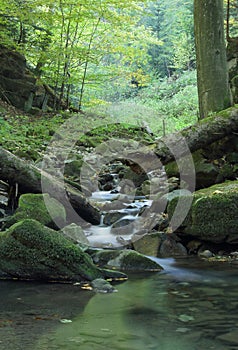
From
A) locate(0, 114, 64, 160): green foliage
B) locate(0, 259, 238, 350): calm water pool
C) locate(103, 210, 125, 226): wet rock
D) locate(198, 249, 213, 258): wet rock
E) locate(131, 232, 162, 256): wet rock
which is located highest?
locate(0, 114, 64, 160): green foliage

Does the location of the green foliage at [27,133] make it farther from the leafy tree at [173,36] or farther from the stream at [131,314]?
the leafy tree at [173,36]

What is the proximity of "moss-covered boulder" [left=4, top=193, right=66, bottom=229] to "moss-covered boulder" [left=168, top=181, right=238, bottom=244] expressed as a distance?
189cm

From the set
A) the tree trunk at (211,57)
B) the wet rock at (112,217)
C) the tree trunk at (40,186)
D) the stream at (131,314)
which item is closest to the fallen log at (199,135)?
the tree trunk at (211,57)

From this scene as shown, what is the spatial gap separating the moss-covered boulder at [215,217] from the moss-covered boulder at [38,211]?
1890 mm

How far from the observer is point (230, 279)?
4277mm

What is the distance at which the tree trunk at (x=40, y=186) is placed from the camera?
7.01m

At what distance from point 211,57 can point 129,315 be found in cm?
666

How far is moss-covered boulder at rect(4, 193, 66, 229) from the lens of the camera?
602 centimetres

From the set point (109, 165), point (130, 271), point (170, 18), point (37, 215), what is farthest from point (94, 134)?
point (170, 18)

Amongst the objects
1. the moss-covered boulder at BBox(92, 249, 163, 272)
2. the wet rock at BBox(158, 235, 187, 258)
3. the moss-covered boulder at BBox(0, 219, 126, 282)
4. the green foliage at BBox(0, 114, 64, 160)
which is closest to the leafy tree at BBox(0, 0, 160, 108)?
the green foliage at BBox(0, 114, 64, 160)

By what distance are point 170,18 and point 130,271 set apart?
118 ft

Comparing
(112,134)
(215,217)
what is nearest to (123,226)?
(215,217)

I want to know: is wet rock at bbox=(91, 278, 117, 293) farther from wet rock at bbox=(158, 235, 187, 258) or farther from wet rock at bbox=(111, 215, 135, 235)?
wet rock at bbox=(111, 215, 135, 235)

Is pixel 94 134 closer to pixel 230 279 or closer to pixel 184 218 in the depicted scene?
pixel 184 218
